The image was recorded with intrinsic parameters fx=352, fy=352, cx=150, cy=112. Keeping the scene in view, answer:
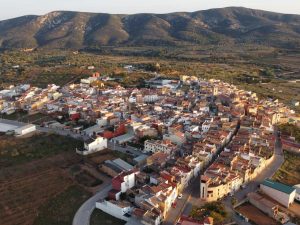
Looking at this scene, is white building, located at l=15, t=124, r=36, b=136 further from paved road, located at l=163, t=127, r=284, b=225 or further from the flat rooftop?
paved road, located at l=163, t=127, r=284, b=225

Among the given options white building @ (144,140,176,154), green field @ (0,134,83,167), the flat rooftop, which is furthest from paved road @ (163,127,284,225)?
the flat rooftop

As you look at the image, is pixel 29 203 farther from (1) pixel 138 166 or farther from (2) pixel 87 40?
(2) pixel 87 40

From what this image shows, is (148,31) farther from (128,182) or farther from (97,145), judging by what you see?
(128,182)

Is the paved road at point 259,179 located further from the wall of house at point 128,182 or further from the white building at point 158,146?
the white building at point 158,146

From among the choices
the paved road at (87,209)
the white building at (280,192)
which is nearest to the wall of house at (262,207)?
the white building at (280,192)

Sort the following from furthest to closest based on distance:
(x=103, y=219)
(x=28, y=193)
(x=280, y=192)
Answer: (x=28, y=193)
(x=280, y=192)
(x=103, y=219)

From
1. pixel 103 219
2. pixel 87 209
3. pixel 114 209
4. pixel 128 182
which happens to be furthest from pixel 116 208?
pixel 128 182

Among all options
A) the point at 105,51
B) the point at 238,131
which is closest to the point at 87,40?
the point at 105,51
